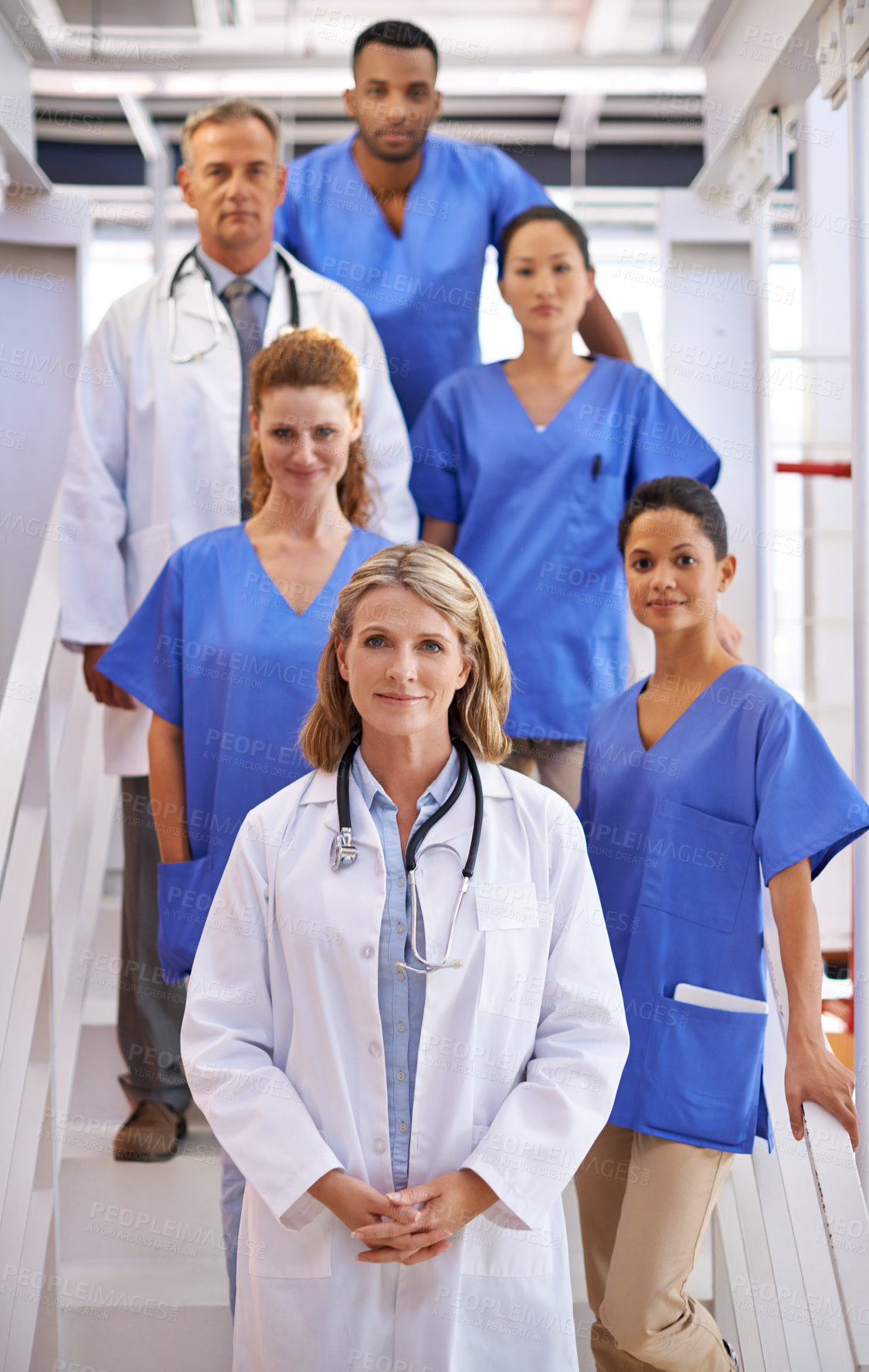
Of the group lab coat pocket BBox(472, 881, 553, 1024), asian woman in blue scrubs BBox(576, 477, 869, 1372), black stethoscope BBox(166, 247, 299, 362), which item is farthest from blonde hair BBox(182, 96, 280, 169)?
lab coat pocket BBox(472, 881, 553, 1024)

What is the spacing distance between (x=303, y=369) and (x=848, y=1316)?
1453 mm

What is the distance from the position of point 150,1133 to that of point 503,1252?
3.71 ft

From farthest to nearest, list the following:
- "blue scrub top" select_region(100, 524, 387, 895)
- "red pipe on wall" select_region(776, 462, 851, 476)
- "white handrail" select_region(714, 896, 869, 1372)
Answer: "red pipe on wall" select_region(776, 462, 851, 476) < "blue scrub top" select_region(100, 524, 387, 895) < "white handrail" select_region(714, 896, 869, 1372)

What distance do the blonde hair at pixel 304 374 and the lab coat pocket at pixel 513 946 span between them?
0.84m

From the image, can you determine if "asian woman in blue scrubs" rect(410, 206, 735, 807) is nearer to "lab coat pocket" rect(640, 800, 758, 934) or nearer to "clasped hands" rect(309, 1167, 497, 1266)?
"lab coat pocket" rect(640, 800, 758, 934)

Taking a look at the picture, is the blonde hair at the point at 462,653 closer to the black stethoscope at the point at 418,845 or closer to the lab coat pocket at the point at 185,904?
the black stethoscope at the point at 418,845

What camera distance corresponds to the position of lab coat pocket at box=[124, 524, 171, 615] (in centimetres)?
218

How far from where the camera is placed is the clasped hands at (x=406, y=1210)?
1.26 meters

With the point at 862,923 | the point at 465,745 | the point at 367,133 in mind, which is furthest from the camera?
the point at 367,133

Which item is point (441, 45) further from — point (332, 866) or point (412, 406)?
point (332, 866)

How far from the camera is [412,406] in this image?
2506 mm

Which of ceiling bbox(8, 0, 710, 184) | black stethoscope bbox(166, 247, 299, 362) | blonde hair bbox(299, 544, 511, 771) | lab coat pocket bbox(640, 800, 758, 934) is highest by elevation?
ceiling bbox(8, 0, 710, 184)

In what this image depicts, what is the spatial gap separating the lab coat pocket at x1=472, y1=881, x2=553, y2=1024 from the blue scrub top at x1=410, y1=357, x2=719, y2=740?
75 cm

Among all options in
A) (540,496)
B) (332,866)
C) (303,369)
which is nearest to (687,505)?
(540,496)
